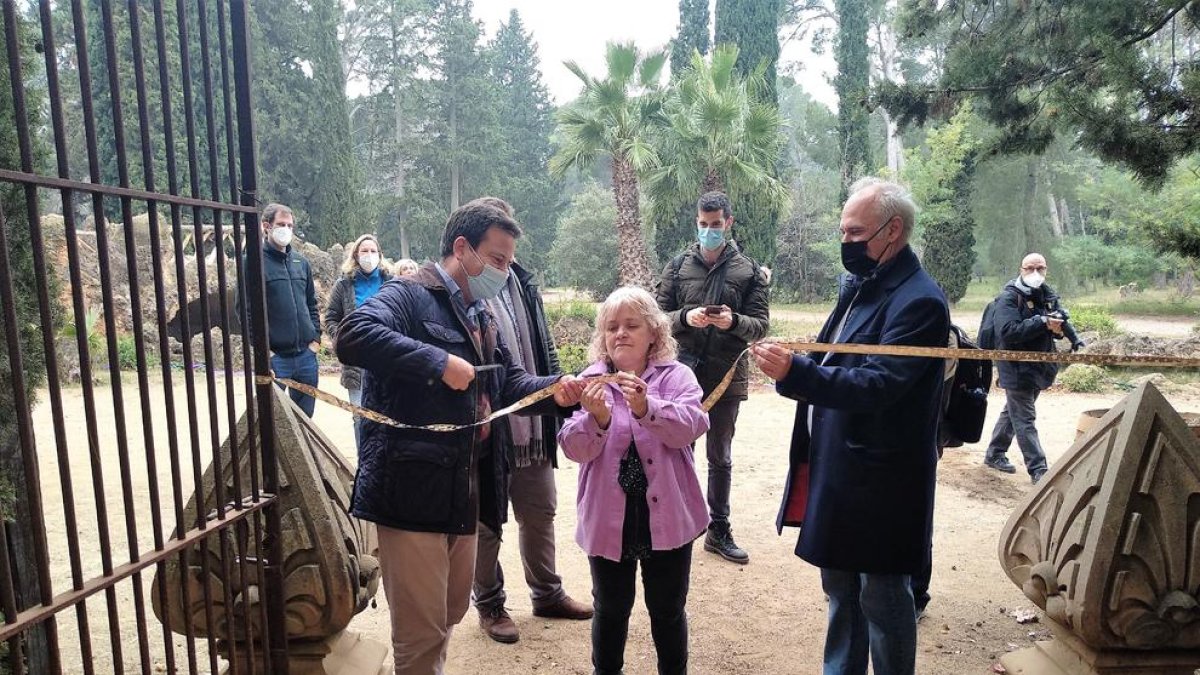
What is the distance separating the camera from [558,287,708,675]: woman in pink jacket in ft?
8.88

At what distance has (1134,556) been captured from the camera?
2.65 m

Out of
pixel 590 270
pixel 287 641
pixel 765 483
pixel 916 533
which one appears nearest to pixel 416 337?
pixel 287 641

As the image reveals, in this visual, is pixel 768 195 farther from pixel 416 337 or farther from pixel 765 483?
pixel 416 337

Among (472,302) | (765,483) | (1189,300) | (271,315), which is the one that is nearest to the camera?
(472,302)

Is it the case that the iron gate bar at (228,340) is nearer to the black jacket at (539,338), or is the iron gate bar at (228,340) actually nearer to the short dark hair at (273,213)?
the black jacket at (539,338)

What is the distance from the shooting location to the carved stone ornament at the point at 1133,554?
8.69ft

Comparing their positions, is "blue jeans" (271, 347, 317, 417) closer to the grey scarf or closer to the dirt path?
the dirt path

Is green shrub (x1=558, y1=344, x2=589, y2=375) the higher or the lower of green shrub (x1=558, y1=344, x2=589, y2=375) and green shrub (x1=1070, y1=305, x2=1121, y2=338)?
the lower

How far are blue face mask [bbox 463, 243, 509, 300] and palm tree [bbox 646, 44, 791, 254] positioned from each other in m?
13.0

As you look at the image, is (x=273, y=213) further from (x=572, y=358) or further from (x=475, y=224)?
(x=572, y=358)

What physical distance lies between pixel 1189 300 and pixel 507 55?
27725 millimetres

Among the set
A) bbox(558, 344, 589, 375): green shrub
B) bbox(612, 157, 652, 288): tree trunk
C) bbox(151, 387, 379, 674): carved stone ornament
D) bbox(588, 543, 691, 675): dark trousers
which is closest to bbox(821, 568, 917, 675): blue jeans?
bbox(588, 543, 691, 675): dark trousers

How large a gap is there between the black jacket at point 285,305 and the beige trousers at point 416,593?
3.79 meters

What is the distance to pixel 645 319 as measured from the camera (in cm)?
292
